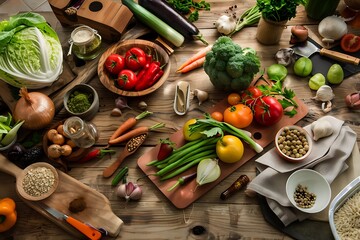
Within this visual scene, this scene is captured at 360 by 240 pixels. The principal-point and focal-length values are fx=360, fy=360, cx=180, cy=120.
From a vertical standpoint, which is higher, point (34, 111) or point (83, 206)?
point (34, 111)

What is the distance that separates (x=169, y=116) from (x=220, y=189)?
0.40 meters

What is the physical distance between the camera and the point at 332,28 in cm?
166

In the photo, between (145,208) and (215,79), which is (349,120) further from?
(145,208)

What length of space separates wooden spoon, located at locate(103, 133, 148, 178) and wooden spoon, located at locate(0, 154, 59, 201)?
20 cm

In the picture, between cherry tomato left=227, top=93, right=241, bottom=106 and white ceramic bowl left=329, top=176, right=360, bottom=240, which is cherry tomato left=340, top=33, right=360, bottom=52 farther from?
white ceramic bowl left=329, top=176, right=360, bottom=240

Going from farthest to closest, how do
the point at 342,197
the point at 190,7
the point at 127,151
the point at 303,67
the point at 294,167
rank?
the point at 190,7, the point at 303,67, the point at 127,151, the point at 294,167, the point at 342,197

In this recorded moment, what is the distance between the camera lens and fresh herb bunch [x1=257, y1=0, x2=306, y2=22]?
1532mm

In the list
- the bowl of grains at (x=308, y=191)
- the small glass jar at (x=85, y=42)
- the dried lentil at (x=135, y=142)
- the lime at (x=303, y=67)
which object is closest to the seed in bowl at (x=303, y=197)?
the bowl of grains at (x=308, y=191)

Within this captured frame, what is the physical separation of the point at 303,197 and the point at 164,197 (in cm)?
52

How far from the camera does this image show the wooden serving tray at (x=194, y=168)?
139cm

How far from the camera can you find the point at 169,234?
1348mm

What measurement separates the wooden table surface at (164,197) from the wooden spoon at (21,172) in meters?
0.08

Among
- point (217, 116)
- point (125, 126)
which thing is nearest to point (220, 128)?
point (217, 116)

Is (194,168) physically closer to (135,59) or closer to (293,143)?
(293,143)
